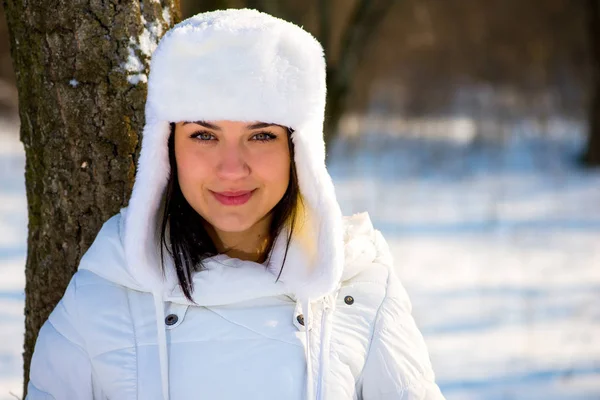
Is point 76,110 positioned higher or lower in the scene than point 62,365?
higher

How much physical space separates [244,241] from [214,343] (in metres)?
0.34

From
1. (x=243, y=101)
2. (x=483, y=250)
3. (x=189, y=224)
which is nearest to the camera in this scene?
(x=243, y=101)

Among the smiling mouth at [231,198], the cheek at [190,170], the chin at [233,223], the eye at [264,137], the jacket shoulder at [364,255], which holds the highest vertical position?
the eye at [264,137]

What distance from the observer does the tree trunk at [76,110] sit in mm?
2369

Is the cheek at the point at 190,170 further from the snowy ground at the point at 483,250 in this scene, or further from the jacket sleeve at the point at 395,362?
the snowy ground at the point at 483,250

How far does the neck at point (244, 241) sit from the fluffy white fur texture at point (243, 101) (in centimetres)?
9

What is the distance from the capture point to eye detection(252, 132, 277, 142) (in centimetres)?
197

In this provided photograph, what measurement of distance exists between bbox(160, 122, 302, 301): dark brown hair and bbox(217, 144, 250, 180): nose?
15 centimetres

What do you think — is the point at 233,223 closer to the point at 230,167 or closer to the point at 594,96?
the point at 230,167

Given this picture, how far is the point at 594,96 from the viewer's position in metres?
9.91

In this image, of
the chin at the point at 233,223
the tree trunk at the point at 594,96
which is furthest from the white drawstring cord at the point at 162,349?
the tree trunk at the point at 594,96

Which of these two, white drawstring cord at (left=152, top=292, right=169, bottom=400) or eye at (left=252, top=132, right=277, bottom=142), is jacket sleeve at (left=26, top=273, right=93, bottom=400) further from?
eye at (left=252, top=132, right=277, bottom=142)

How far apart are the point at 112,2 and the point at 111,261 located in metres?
0.86

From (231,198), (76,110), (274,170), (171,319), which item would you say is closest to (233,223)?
(231,198)
